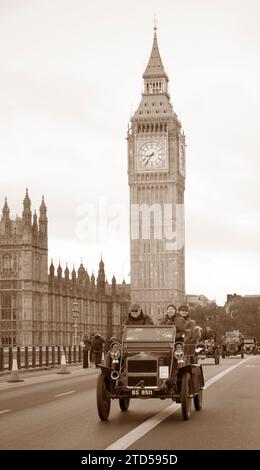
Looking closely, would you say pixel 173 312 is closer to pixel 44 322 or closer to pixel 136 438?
pixel 136 438

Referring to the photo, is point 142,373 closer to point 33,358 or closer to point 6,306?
point 33,358

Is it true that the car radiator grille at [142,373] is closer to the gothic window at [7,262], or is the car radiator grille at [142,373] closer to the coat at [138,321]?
the coat at [138,321]

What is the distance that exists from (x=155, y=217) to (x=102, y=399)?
133m

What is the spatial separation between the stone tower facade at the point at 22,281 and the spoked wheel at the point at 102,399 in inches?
2898

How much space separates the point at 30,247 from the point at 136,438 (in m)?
78.7

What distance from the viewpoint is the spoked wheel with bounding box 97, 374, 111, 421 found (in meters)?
14.9

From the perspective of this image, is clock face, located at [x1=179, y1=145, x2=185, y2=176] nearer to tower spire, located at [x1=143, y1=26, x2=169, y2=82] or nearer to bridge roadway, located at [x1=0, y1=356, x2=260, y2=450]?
tower spire, located at [x1=143, y1=26, x2=169, y2=82]

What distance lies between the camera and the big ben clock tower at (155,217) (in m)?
146

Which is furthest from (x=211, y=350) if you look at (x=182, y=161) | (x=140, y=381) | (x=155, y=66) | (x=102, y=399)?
(x=155, y=66)

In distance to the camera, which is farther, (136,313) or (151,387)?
(136,313)

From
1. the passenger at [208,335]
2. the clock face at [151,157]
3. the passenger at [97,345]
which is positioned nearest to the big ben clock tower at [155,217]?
the clock face at [151,157]

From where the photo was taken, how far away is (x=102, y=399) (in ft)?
48.9
